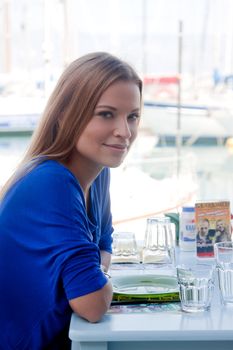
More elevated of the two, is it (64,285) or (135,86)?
(135,86)

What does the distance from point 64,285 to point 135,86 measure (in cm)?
48

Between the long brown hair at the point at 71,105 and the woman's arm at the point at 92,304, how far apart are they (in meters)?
0.31

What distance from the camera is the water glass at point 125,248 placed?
1.87 m

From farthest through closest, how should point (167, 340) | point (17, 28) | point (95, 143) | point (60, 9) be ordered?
point (17, 28) < point (60, 9) < point (95, 143) < point (167, 340)

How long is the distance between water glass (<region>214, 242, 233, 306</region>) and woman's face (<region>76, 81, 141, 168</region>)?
294 mm

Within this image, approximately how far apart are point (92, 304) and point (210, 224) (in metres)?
0.67

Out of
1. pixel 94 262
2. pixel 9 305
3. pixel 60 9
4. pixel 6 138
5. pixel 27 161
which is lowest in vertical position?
pixel 6 138

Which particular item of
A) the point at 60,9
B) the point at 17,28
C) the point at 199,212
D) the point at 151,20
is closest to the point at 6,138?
the point at 60,9

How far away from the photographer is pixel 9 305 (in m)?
1.48

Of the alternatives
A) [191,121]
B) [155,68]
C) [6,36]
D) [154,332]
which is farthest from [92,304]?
[155,68]

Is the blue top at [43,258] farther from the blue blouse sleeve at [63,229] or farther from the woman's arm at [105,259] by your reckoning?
the woman's arm at [105,259]

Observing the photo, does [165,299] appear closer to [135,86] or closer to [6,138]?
[135,86]

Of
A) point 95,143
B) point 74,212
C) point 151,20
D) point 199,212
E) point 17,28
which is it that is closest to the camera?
point 74,212

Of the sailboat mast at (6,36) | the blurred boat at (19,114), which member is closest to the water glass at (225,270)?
the blurred boat at (19,114)
